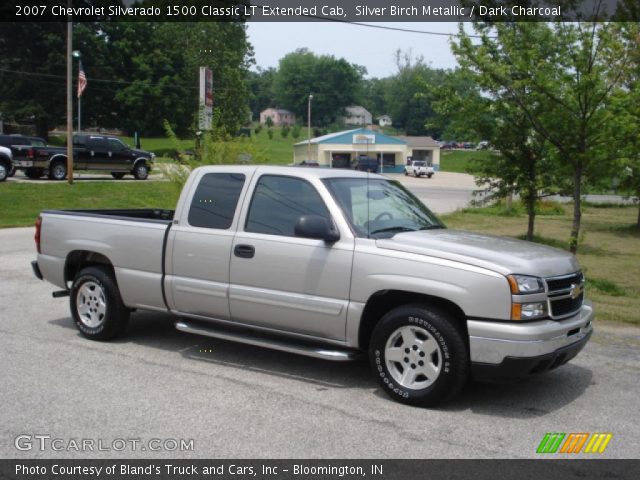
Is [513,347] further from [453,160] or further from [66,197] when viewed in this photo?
[453,160]

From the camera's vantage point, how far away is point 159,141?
74250 millimetres

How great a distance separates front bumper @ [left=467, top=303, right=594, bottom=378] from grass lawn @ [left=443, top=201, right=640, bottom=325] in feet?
13.2

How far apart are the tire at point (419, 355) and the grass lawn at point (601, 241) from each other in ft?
14.3

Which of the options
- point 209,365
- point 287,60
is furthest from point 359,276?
point 287,60

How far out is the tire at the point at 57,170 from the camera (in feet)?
93.6

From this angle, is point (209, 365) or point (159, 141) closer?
point (209, 365)

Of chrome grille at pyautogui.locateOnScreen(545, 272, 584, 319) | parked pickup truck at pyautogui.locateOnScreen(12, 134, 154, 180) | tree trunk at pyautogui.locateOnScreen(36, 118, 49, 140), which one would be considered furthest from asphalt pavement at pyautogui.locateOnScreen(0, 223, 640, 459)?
tree trunk at pyautogui.locateOnScreen(36, 118, 49, 140)

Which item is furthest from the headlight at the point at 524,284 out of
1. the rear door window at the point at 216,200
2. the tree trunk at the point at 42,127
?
the tree trunk at the point at 42,127

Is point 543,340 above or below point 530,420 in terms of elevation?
above

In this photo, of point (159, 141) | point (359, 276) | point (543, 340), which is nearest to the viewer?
point (543, 340)

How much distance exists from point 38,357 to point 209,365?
1.66m

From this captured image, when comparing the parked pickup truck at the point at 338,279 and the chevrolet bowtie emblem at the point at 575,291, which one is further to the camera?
the chevrolet bowtie emblem at the point at 575,291

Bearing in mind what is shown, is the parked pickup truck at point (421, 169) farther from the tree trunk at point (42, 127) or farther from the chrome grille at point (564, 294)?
the chrome grille at point (564, 294)
